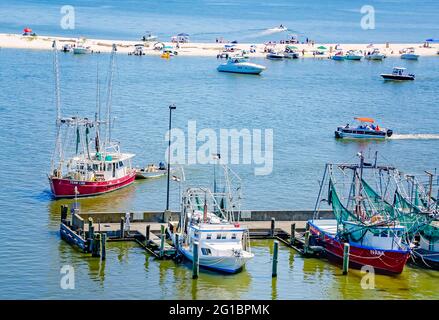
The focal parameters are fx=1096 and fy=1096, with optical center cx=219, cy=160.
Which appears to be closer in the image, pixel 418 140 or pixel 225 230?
pixel 225 230

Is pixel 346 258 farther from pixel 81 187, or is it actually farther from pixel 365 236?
pixel 81 187

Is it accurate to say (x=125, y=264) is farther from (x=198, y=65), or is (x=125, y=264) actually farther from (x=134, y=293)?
(x=198, y=65)

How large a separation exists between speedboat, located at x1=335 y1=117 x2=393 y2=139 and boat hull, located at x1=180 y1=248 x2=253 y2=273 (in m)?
48.5

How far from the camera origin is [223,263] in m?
56.5

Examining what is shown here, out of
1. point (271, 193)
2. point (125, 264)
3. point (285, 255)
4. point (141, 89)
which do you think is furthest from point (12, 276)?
point (141, 89)

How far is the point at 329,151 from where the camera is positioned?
318 feet

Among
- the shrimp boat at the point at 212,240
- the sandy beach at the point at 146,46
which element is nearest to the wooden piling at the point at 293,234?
the shrimp boat at the point at 212,240

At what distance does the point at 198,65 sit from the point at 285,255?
324ft

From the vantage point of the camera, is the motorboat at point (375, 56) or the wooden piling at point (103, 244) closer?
the wooden piling at point (103, 244)

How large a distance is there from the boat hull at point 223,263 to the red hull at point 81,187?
61.6 feet

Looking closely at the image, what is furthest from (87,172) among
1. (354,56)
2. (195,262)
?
(354,56)

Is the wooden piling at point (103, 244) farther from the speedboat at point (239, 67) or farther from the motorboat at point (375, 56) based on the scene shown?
the motorboat at point (375, 56)

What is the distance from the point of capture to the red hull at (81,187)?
7338 centimetres

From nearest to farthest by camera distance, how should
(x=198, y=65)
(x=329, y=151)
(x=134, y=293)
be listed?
(x=134, y=293) → (x=329, y=151) → (x=198, y=65)
